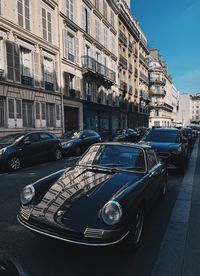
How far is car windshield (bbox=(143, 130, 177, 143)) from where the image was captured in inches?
378

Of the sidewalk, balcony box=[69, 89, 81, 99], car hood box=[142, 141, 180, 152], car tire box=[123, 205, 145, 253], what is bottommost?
the sidewalk

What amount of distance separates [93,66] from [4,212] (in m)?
25.4

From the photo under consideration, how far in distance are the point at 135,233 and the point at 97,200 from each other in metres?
0.72

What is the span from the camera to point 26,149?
10.0 metres

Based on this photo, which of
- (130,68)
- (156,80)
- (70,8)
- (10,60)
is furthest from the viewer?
(156,80)

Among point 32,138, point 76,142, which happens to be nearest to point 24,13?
point 76,142

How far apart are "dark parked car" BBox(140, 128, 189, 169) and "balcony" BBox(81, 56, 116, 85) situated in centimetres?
1785

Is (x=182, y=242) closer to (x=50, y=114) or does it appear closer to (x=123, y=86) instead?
(x=50, y=114)

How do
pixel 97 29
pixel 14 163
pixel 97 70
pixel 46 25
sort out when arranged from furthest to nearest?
pixel 97 29
pixel 97 70
pixel 46 25
pixel 14 163

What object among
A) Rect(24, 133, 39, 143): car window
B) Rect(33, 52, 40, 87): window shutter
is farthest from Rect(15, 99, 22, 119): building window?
Rect(24, 133, 39, 143): car window

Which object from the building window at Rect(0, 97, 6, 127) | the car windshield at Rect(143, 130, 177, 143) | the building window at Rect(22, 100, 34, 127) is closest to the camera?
the car windshield at Rect(143, 130, 177, 143)

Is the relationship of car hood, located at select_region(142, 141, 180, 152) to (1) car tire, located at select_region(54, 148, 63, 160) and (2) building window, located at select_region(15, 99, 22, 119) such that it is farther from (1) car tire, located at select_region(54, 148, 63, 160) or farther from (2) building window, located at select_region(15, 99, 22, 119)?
(2) building window, located at select_region(15, 99, 22, 119)

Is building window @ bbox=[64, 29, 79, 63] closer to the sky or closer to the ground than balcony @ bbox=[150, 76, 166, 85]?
closer to the ground

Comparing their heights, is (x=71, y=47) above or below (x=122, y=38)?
below
